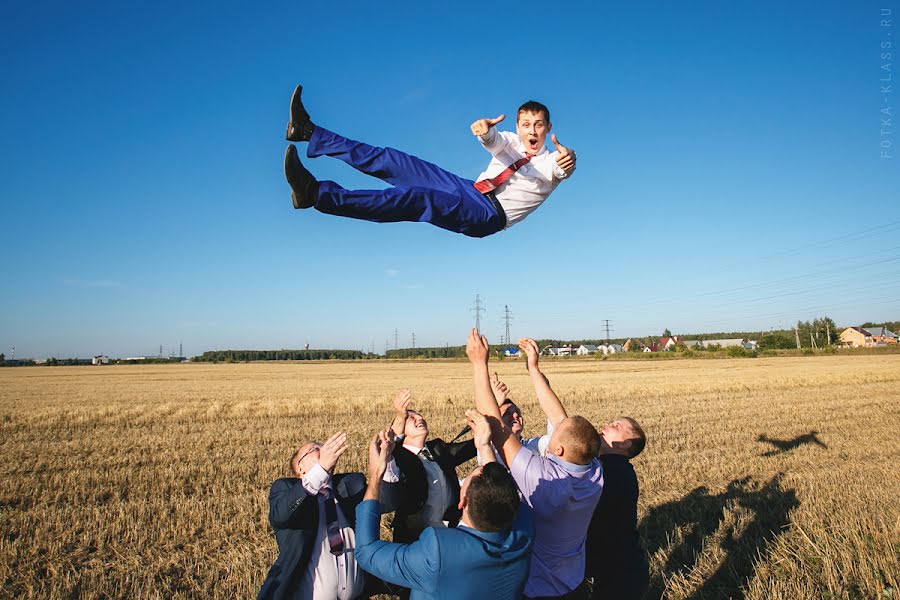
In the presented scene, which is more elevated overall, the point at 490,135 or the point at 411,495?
the point at 490,135

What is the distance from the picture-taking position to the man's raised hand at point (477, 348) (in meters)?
3.91

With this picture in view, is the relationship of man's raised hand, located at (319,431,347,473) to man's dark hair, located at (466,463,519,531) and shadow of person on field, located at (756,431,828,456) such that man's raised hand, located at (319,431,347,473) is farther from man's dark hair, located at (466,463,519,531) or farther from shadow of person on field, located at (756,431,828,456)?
shadow of person on field, located at (756,431,828,456)

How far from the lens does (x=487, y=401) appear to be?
3.74 m

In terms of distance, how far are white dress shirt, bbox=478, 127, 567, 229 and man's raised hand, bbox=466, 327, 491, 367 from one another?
128 cm

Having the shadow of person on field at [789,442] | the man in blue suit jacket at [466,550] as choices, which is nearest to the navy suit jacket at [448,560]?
the man in blue suit jacket at [466,550]

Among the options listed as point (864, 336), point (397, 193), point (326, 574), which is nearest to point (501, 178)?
point (397, 193)

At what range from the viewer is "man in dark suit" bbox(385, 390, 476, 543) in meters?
4.25

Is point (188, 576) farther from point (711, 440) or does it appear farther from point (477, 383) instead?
point (711, 440)

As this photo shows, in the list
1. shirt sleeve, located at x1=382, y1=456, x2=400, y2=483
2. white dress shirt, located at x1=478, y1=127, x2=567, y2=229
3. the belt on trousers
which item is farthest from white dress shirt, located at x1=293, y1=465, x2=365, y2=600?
white dress shirt, located at x1=478, y1=127, x2=567, y2=229

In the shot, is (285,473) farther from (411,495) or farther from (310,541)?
(310,541)

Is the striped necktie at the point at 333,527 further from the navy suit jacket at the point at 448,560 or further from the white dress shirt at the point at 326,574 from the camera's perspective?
the navy suit jacket at the point at 448,560

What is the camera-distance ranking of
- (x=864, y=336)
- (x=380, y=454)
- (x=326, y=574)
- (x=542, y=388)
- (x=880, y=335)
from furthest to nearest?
(x=880, y=335) → (x=864, y=336) → (x=542, y=388) → (x=326, y=574) → (x=380, y=454)

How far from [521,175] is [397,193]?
109 centimetres

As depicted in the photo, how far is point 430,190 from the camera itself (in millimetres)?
4336
